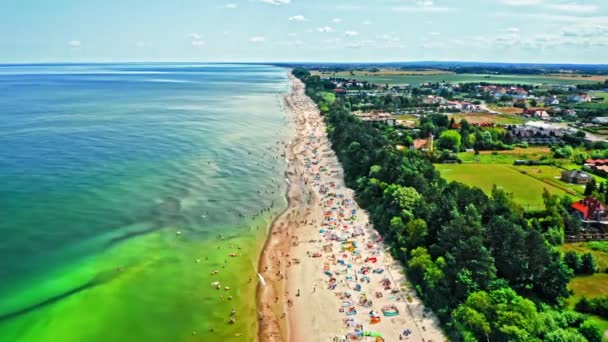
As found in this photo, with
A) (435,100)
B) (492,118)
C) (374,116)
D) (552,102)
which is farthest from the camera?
(435,100)

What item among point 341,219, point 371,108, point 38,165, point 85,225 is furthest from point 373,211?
point 371,108

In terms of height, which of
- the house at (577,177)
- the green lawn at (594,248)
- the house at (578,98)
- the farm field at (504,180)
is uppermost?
the house at (578,98)

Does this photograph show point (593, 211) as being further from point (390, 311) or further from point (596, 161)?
point (596, 161)

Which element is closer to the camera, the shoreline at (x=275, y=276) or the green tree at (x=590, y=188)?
the shoreline at (x=275, y=276)

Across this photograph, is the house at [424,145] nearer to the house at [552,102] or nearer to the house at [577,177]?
the house at [577,177]

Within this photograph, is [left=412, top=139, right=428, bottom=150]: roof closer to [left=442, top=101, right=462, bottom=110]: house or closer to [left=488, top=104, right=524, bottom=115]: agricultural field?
[left=442, top=101, right=462, bottom=110]: house

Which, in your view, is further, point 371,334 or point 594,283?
point 594,283

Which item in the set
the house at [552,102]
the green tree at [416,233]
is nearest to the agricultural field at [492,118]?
the house at [552,102]

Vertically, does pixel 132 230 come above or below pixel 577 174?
below

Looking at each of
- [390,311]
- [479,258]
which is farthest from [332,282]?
[479,258]
